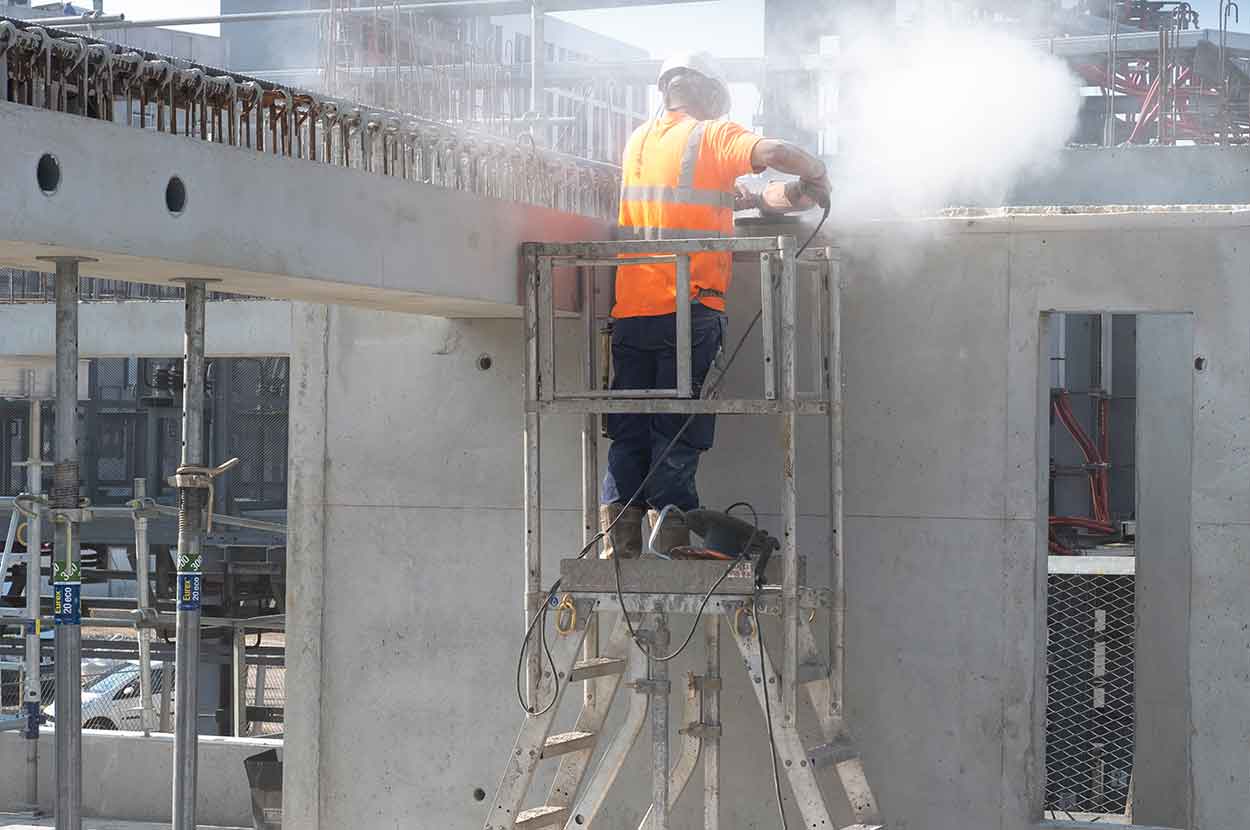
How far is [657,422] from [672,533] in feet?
1.36

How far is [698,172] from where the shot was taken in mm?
5715

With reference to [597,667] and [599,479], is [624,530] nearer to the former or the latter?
[597,667]

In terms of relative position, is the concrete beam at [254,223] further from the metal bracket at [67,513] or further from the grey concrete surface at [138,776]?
the grey concrete surface at [138,776]

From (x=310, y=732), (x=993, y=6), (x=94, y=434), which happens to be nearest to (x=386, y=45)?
(x=993, y=6)

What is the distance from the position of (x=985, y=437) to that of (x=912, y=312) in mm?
571

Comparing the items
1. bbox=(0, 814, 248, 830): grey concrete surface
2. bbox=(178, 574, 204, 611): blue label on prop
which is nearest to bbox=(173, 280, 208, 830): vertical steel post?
bbox=(178, 574, 204, 611): blue label on prop

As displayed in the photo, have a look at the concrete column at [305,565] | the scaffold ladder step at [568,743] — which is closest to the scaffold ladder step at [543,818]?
the scaffold ladder step at [568,743]

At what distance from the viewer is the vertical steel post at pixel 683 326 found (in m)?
5.43

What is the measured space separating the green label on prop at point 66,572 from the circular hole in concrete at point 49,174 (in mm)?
1260

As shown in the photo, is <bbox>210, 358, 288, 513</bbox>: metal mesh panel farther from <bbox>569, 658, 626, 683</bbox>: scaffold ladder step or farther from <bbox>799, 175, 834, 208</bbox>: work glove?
<bbox>799, 175, 834, 208</bbox>: work glove

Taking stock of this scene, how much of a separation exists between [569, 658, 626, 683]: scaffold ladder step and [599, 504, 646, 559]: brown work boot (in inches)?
15.5

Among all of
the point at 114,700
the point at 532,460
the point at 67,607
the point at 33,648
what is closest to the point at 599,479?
the point at 532,460

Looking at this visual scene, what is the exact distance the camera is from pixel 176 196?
4.39 meters

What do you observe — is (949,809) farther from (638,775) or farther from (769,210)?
(769,210)
